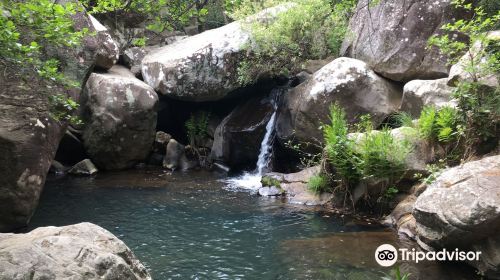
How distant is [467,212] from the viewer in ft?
19.5

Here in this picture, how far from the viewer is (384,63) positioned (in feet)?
39.5

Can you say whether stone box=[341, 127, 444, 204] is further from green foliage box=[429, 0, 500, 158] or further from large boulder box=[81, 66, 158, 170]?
large boulder box=[81, 66, 158, 170]

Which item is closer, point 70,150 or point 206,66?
point 206,66

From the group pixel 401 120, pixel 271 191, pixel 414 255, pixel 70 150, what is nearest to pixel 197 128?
pixel 70 150

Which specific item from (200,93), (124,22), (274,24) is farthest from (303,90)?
(124,22)

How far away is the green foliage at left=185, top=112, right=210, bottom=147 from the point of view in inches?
632

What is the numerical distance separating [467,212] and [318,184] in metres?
4.72

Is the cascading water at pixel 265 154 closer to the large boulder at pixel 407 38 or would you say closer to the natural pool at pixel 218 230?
the natural pool at pixel 218 230

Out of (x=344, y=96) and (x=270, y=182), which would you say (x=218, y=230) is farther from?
(x=344, y=96)

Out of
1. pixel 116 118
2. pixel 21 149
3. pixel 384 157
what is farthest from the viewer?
pixel 116 118

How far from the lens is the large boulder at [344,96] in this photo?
11.8 m

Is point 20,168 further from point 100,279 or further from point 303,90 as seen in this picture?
point 303,90

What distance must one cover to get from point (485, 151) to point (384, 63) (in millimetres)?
4694

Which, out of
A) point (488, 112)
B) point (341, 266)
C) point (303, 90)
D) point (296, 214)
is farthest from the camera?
point (303, 90)
